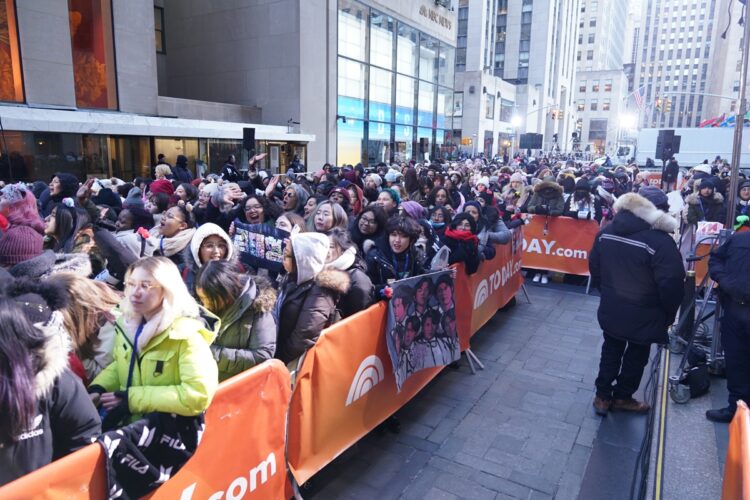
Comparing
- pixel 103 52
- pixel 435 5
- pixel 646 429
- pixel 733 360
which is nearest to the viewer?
pixel 733 360

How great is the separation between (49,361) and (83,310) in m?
0.93

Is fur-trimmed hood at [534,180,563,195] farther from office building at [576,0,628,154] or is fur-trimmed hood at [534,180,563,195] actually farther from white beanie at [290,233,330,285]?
office building at [576,0,628,154]

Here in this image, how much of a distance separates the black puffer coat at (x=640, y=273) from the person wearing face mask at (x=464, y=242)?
1.55 meters

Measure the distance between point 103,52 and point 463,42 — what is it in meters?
60.3

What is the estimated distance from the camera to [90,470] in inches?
88.1

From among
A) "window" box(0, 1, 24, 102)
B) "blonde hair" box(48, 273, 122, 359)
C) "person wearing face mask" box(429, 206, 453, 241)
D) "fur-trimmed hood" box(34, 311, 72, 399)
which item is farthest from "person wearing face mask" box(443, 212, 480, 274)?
"window" box(0, 1, 24, 102)

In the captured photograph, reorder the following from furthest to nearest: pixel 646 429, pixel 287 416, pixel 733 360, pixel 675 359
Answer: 1. pixel 675 359
2. pixel 646 429
3. pixel 733 360
4. pixel 287 416

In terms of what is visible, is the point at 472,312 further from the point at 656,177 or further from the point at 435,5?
Answer: the point at 435,5

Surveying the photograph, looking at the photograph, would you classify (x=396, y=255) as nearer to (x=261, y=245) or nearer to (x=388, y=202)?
(x=261, y=245)

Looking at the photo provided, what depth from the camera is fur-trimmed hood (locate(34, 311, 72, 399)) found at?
Result: 6.62ft

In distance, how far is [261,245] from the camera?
17.5 ft

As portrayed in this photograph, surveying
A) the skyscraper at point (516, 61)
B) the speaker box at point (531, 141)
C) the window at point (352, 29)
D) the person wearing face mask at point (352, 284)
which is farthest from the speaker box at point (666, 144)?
the skyscraper at point (516, 61)

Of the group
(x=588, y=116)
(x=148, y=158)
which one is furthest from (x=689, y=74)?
(x=148, y=158)

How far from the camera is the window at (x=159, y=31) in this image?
3026 centimetres
